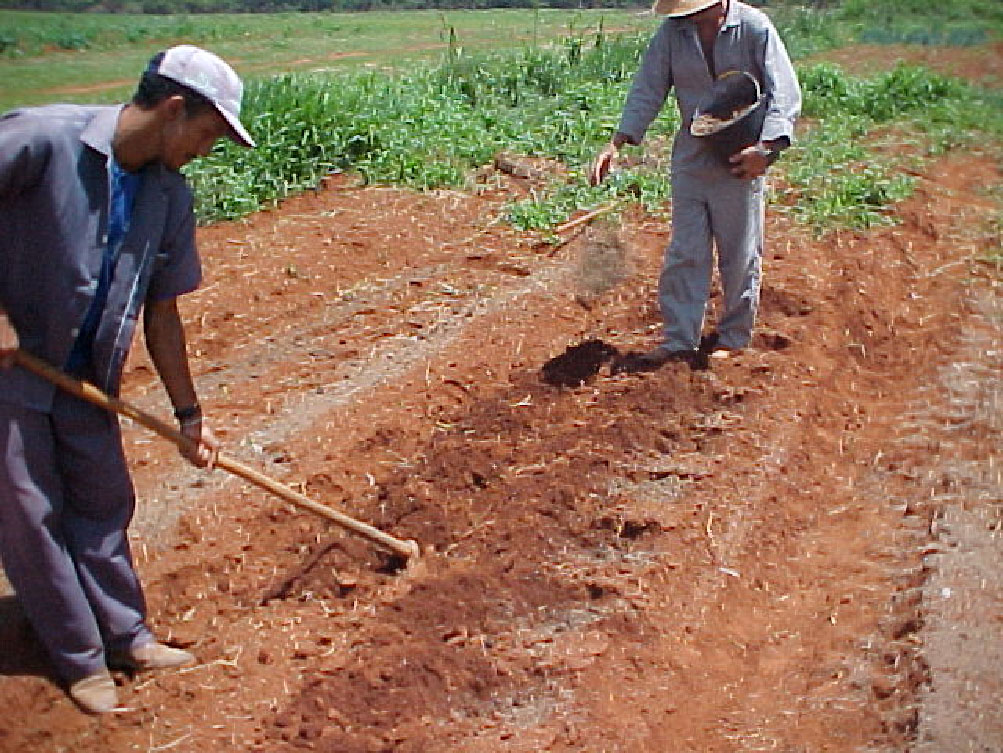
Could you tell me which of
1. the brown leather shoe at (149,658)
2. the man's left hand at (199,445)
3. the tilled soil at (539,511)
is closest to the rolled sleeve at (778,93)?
the tilled soil at (539,511)

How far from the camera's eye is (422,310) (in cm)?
646

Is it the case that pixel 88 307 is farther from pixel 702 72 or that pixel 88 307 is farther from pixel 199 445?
pixel 702 72

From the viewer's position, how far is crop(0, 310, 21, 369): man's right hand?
2867mm

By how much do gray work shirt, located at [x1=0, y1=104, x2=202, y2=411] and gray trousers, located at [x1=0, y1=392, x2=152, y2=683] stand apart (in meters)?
0.10

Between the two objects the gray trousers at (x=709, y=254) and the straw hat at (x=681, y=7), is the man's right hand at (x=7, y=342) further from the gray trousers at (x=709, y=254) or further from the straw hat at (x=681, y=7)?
the gray trousers at (x=709, y=254)

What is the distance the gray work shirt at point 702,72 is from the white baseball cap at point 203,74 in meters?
2.64

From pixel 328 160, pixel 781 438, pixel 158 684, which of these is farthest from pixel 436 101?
pixel 158 684

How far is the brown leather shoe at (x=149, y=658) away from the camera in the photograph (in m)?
3.49

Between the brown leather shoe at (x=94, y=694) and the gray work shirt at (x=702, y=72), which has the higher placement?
the gray work shirt at (x=702, y=72)

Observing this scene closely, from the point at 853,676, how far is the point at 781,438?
1553 millimetres

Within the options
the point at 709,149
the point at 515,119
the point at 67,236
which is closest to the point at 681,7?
the point at 709,149

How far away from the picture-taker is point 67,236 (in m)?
2.92

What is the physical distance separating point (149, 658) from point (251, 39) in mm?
8594

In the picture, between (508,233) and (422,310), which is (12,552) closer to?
(422,310)
